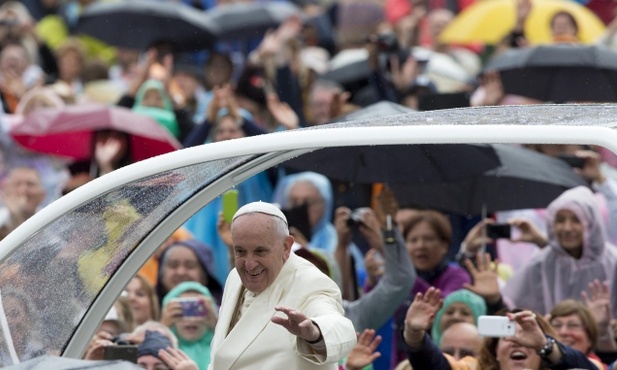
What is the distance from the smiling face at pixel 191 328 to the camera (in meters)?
8.88

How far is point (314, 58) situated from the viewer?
16.3 meters

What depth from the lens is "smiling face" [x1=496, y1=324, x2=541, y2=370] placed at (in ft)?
25.2

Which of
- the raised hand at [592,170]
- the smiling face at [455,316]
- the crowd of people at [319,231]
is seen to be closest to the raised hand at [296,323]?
the crowd of people at [319,231]

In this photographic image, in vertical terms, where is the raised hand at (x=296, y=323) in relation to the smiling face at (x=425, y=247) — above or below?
below

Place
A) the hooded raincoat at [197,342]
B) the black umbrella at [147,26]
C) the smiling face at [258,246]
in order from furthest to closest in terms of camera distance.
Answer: the black umbrella at [147,26] < the hooded raincoat at [197,342] < the smiling face at [258,246]

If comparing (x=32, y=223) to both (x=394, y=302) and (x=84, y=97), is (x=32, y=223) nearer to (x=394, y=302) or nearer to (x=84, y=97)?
(x=394, y=302)

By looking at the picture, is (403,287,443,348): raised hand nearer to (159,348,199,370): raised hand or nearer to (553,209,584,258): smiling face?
(159,348,199,370): raised hand

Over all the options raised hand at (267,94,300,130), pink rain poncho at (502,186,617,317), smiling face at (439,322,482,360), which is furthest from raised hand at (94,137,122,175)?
smiling face at (439,322,482,360)

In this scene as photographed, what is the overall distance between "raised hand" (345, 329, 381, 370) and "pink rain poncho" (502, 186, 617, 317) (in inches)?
65.5

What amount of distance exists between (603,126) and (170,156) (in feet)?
5.54

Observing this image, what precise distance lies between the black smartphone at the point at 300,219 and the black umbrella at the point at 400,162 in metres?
0.26

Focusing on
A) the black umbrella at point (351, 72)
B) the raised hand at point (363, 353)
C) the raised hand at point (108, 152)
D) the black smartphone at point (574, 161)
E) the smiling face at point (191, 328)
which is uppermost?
the black umbrella at point (351, 72)

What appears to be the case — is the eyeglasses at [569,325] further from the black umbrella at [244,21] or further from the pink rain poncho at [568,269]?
the black umbrella at [244,21]

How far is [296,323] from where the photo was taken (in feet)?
19.4
